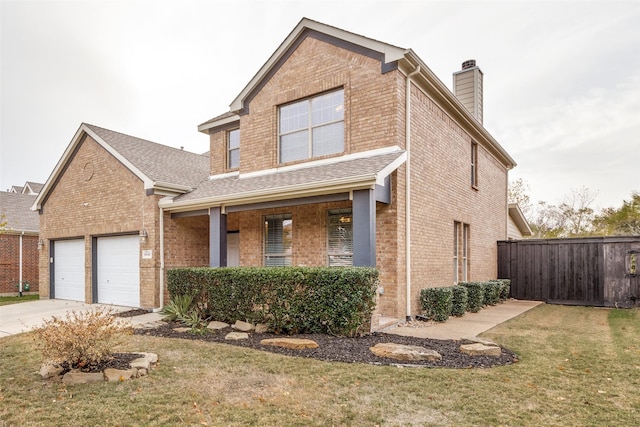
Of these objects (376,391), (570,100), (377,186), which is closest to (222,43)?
(377,186)

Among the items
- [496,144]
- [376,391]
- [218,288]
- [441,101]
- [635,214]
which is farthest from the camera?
[635,214]

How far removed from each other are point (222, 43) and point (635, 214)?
2836 centimetres

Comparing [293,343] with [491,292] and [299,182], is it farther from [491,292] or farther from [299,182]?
[491,292]

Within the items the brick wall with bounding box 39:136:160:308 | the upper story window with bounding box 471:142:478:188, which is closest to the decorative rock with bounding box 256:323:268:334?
the brick wall with bounding box 39:136:160:308

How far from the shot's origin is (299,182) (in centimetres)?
871

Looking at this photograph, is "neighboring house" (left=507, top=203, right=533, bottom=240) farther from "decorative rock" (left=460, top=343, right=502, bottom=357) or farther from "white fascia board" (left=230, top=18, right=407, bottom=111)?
"decorative rock" (left=460, top=343, right=502, bottom=357)

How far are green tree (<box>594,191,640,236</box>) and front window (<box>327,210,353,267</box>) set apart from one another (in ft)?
81.9

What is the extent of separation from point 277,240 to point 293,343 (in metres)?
4.71

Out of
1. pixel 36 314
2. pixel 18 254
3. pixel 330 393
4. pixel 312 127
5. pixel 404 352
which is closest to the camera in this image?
pixel 330 393

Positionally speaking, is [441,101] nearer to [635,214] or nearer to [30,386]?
[30,386]

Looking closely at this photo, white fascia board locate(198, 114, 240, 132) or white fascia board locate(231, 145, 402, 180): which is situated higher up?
white fascia board locate(198, 114, 240, 132)

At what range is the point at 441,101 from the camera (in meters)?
10.7

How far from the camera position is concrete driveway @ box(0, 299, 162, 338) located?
8945 millimetres

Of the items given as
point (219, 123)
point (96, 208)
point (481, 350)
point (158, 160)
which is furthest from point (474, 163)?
point (96, 208)
